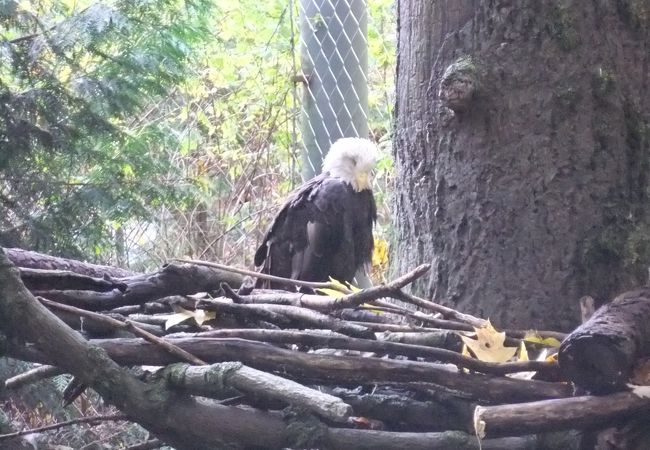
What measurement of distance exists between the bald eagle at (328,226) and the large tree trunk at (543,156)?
3.82 ft

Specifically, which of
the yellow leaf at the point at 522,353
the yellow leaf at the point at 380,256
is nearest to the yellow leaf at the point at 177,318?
the yellow leaf at the point at 522,353

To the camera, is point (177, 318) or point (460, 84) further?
point (460, 84)

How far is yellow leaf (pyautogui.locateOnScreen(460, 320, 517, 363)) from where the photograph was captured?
5.75 feet

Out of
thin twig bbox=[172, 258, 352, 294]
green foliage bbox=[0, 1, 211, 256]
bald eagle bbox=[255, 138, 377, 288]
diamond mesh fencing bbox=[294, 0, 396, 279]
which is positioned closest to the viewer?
thin twig bbox=[172, 258, 352, 294]

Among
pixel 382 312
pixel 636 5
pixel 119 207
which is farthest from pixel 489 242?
pixel 119 207

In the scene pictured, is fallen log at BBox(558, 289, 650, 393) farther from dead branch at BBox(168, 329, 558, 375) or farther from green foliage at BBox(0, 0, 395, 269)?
green foliage at BBox(0, 0, 395, 269)

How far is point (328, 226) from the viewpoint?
336 centimetres

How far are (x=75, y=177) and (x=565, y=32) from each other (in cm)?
229

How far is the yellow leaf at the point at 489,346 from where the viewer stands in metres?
1.75

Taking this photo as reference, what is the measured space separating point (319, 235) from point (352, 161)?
28 cm

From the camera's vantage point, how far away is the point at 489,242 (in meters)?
2.14

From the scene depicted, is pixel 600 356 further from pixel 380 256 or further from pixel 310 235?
pixel 380 256

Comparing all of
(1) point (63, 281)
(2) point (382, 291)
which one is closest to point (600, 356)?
(2) point (382, 291)

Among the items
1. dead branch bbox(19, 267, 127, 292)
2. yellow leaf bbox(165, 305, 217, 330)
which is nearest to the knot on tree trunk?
Answer: yellow leaf bbox(165, 305, 217, 330)
